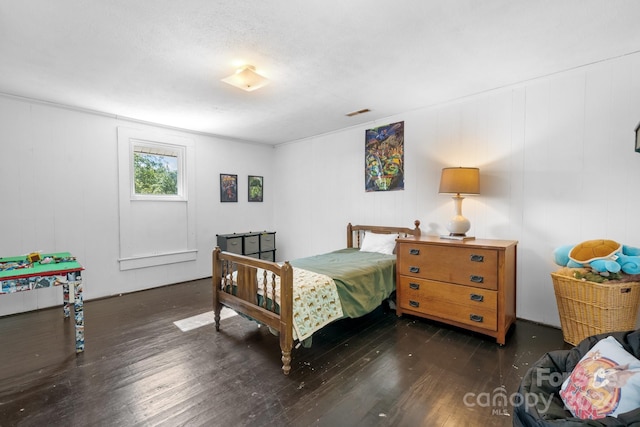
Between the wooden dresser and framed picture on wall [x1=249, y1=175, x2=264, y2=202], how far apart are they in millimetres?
3425

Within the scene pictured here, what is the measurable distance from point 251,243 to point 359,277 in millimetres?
2910

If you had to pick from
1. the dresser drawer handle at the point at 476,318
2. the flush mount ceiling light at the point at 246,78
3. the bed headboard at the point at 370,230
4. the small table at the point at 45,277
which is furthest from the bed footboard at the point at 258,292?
the bed headboard at the point at 370,230

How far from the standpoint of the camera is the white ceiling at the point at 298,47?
6.26 feet

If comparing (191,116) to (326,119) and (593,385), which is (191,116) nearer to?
(326,119)

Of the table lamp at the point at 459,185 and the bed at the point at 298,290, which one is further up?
the table lamp at the point at 459,185

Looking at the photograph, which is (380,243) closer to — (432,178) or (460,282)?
(432,178)

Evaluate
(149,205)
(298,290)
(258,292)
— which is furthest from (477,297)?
(149,205)

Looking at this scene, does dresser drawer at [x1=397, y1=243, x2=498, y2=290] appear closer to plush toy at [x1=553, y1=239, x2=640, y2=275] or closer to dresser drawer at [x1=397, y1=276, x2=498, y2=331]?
dresser drawer at [x1=397, y1=276, x2=498, y2=331]

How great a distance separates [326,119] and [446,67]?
1918 millimetres

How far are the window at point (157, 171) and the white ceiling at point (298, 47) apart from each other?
0.97 m

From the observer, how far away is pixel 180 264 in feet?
15.8

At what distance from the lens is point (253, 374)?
2.20m

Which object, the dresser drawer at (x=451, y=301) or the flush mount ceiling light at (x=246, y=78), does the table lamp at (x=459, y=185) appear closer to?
the dresser drawer at (x=451, y=301)

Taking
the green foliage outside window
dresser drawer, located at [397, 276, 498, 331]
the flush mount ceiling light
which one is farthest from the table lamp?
the green foliage outside window
